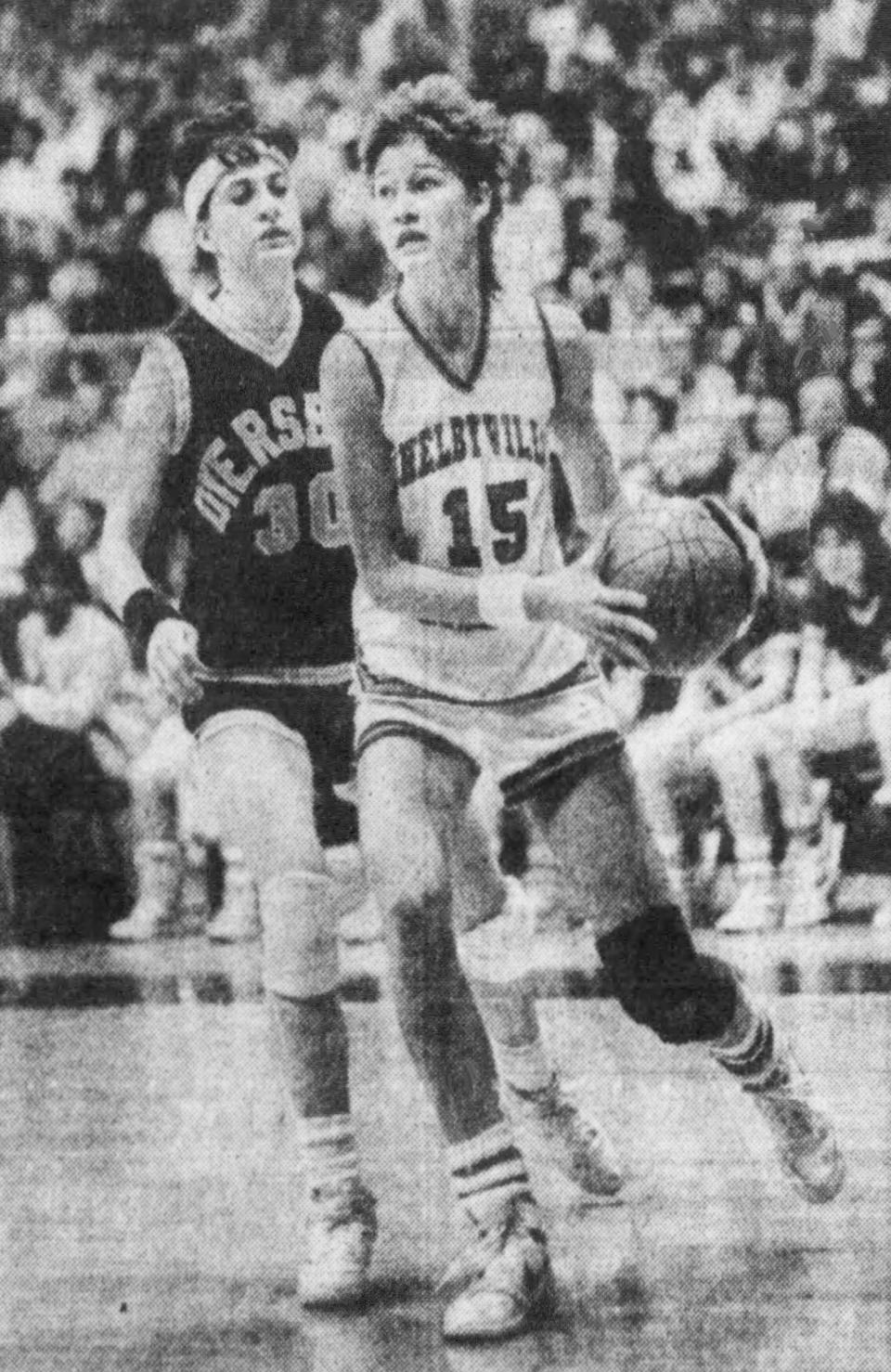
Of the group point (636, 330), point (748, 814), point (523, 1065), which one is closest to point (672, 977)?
point (523, 1065)

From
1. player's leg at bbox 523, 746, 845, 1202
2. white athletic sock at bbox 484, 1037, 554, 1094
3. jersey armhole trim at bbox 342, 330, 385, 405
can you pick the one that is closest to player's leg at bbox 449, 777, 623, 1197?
white athletic sock at bbox 484, 1037, 554, 1094

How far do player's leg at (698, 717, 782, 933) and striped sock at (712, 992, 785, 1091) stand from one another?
30 cm

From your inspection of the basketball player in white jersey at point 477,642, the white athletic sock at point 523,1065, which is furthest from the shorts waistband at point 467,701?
the white athletic sock at point 523,1065

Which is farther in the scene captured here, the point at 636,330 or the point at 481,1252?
the point at 636,330

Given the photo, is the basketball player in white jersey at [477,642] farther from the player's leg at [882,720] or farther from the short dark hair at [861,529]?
the player's leg at [882,720]

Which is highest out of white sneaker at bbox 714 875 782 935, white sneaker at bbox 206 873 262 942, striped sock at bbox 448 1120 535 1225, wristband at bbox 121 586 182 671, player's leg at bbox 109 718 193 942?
wristband at bbox 121 586 182 671

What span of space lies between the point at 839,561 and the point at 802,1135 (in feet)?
2.69

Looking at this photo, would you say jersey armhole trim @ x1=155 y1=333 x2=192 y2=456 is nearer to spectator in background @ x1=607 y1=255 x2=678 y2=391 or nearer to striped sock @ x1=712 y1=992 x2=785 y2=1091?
spectator in background @ x1=607 y1=255 x2=678 y2=391

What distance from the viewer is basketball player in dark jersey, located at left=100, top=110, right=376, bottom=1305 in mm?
2711

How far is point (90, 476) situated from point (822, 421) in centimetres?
107

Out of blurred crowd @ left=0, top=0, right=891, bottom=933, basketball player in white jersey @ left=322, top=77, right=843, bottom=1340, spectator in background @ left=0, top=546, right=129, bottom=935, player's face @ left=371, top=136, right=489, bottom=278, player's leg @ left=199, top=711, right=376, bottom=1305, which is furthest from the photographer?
spectator in background @ left=0, top=546, right=129, bottom=935

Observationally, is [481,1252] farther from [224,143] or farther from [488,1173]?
[224,143]

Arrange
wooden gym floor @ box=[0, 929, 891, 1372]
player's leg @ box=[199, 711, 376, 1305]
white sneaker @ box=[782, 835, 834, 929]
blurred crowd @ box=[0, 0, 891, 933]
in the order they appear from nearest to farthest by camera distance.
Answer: wooden gym floor @ box=[0, 929, 891, 1372], player's leg @ box=[199, 711, 376, 1305], blurred crowd @ box=[0, 0, 891, 933], white sneaker @ box=[782, 835, 834, 929]

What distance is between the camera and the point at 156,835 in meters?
3.12
